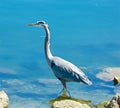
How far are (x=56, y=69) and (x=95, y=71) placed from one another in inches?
150

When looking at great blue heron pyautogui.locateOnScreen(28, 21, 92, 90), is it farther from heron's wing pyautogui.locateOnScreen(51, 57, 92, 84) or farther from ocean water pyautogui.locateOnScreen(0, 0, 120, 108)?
ocean water pyautogui.locateOnScreen(0, 0, 120, 108)

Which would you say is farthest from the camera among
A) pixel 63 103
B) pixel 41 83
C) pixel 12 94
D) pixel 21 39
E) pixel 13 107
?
pixel 21 39

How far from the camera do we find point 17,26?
11641 mm

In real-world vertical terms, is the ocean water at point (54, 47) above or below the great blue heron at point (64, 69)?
below

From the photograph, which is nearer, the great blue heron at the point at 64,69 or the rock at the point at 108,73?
the great blue heron at the point at 64,69

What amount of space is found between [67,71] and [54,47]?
497cm

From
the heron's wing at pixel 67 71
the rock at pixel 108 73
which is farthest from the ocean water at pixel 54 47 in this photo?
the heron's wing at pixel 67 71

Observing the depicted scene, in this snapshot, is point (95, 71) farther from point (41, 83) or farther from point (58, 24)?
point (58, 24)

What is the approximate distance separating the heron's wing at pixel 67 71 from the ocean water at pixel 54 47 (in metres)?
1.85

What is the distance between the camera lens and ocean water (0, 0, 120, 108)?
8.16 m

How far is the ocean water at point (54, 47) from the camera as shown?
8.16 metres

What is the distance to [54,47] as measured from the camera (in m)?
10.2

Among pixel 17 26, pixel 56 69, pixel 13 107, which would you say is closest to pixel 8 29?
pixel 17 26

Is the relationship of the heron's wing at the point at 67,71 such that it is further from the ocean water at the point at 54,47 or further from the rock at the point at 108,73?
the rock at the point at 108,73
